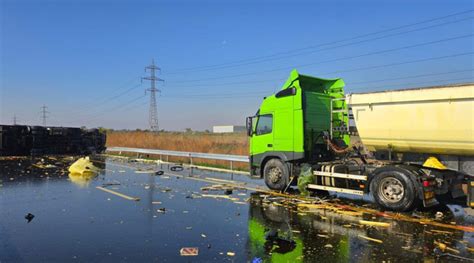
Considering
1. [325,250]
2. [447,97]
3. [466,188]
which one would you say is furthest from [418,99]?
[325,250]

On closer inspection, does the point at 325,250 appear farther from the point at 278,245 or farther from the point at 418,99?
the point at 418,99

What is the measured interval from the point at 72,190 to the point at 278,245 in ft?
25.6

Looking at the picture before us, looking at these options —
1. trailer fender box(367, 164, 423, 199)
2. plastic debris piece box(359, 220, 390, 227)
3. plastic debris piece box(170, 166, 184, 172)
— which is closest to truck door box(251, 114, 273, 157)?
trailer fender box(367, 164, 423, 199)

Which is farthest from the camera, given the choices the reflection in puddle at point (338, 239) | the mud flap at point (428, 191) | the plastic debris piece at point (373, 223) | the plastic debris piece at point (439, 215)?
the plastic debris piece at point (439, 215)

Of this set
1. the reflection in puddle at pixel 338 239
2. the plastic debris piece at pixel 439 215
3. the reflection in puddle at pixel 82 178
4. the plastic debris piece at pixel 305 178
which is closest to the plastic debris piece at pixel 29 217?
the reflection in puddle at pixel 338 239

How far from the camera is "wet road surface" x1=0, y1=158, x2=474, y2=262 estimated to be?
18.4 ft

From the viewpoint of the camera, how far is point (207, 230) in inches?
276

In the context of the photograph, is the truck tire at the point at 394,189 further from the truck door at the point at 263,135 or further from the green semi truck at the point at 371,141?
the truck door at the point at 263,135

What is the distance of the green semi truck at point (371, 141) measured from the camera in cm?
815

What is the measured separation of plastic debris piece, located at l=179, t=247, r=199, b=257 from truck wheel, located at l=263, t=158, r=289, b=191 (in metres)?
5.74

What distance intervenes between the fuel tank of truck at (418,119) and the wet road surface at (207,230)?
157cm

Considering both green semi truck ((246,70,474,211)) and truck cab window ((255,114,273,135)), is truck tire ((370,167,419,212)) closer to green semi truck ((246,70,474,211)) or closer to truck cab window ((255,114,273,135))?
green semi truck ((246,70,474,211))

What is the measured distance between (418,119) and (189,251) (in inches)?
232

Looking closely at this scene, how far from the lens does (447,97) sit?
798cm
